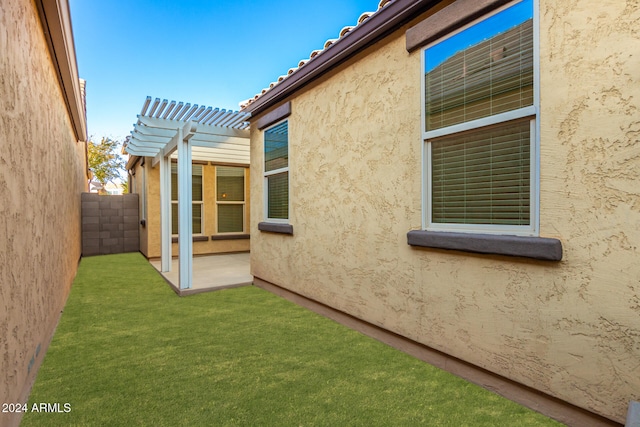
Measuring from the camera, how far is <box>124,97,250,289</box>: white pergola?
6.73m

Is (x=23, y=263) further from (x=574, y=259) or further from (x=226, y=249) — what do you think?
(x=226, y=249)

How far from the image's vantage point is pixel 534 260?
106 inches

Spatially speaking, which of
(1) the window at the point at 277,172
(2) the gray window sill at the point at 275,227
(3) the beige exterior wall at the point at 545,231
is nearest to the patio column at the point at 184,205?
(2) the gray window sill at the point at 275,227

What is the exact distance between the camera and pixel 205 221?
12.2m

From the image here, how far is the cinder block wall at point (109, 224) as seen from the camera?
484 inches

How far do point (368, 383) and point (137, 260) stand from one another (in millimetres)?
10319

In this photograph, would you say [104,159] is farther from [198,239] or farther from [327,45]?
[327,45]

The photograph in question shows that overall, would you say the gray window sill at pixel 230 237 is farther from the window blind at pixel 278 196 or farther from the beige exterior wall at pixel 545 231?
the beige exterior wall at pixel 545 231

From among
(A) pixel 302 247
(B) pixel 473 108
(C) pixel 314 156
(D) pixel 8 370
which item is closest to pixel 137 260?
(A) pixel 302 247

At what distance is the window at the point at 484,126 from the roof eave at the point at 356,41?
0.50 metres

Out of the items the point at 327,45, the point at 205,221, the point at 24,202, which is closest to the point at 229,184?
the point at 205,221

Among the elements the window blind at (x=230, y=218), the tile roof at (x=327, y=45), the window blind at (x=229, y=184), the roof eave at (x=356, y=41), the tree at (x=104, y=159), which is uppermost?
the tree at (x=104, y=159)

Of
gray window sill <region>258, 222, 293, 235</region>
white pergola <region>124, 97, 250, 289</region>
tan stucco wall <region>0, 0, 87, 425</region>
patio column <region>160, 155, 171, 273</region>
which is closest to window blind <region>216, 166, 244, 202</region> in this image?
white pergola <region>124, 97, 250, 289</region>

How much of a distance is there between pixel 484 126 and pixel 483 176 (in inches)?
18.1
